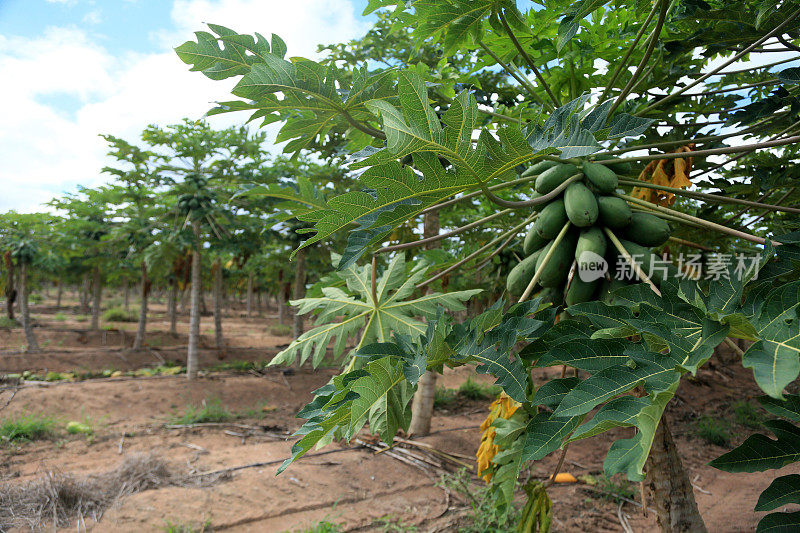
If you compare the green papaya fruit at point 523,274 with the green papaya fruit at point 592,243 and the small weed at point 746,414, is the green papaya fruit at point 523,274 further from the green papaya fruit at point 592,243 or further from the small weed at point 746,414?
the small weed at point 746,414

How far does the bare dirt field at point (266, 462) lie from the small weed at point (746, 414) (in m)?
0.12

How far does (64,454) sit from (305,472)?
3207 millimetres

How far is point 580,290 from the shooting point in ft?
4.79

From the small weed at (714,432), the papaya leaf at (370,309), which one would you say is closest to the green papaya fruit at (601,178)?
the papaya leaf at (370,309)

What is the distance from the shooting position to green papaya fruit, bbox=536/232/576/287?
1.48m

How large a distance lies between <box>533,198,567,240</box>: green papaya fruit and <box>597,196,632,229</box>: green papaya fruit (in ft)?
0.39

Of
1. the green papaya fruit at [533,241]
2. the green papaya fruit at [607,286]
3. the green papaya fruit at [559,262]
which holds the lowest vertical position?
the green papaya fruit at [607,286]

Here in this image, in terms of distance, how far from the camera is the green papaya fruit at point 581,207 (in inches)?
54.2

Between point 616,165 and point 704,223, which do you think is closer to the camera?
point 704,223

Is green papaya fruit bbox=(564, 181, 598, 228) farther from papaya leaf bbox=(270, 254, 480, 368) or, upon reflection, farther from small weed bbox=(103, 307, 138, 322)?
small weed bbox=(103, 307, 138, 322)

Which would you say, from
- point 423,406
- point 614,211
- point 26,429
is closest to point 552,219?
point 614,211

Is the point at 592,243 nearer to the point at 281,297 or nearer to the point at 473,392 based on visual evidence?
the point at 473,392

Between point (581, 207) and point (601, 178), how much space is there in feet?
0.57

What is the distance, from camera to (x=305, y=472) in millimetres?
4469
